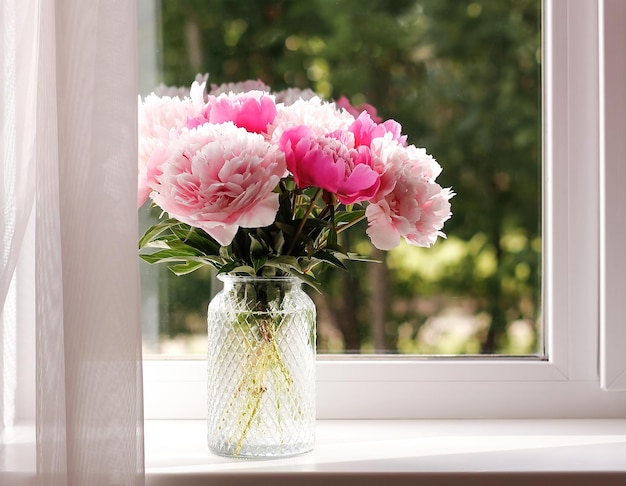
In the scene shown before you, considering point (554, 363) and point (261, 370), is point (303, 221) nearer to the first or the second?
point (261, 370)

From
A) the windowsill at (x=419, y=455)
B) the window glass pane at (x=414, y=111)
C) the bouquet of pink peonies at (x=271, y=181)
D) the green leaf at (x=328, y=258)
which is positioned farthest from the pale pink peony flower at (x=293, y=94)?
the windowsill at (x=419, y=455)

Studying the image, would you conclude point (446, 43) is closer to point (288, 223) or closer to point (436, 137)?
point (436, 137)

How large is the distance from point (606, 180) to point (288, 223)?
51 centimetres

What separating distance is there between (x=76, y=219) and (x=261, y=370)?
0.97 feet

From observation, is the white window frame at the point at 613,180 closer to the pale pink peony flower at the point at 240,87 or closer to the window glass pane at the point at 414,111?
the window glass pane at the point at 414,111

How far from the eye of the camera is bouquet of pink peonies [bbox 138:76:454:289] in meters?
0.87

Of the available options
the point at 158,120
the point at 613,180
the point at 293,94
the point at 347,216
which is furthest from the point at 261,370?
the point at 613,180

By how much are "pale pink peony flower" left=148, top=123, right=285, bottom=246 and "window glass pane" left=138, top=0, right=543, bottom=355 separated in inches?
14.7

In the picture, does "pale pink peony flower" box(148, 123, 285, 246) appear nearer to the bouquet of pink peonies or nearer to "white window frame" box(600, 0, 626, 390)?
the bouquet of pink peonies

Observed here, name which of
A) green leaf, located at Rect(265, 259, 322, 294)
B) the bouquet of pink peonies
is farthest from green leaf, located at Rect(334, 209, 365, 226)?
green leaf, located at Rect(265, 259, 322, 294)

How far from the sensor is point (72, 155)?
0.84 meters

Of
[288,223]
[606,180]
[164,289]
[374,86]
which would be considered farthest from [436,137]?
[164,289]

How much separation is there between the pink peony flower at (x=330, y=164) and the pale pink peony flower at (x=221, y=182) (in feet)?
0.08

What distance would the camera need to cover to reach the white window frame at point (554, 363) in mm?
1200
